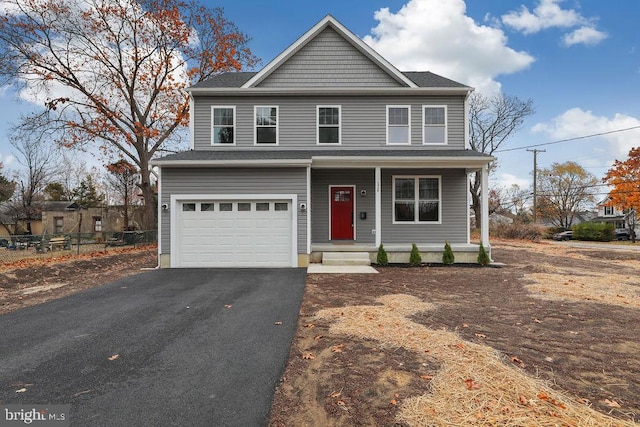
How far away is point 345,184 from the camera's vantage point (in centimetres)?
1187

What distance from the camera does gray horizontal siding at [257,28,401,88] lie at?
39.5 feet

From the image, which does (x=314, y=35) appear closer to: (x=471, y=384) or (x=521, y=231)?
(x=471, y=384)

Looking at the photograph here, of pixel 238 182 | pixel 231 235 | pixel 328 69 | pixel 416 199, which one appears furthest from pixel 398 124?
pixel 231 235

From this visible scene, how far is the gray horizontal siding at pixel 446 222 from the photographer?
11750 mm

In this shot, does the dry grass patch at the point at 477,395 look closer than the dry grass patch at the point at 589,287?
Yes

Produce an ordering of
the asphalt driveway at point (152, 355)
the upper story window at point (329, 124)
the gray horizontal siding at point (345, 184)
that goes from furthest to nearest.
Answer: the upper story window at point (329, 124) < the gray horizontal siding at point (345, 184) < the asphalt driveway at point (152, 355)

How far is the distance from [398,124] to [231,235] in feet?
23.9

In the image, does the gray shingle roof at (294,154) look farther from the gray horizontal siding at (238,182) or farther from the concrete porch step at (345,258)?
the concrete porch step at (345,258)

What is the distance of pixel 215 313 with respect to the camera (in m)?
5.38

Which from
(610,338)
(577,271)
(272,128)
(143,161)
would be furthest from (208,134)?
(577,271)

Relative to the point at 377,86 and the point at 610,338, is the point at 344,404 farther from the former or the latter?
the point at 377,86

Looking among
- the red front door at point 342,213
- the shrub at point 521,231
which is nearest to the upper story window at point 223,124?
the red front door at point 342,213

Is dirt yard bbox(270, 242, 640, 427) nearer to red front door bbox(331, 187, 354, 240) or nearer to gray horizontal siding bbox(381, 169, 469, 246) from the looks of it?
gray horizontal siding bbox(381, 169, 469, 246)

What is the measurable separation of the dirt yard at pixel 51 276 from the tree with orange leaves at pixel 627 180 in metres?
37.5
